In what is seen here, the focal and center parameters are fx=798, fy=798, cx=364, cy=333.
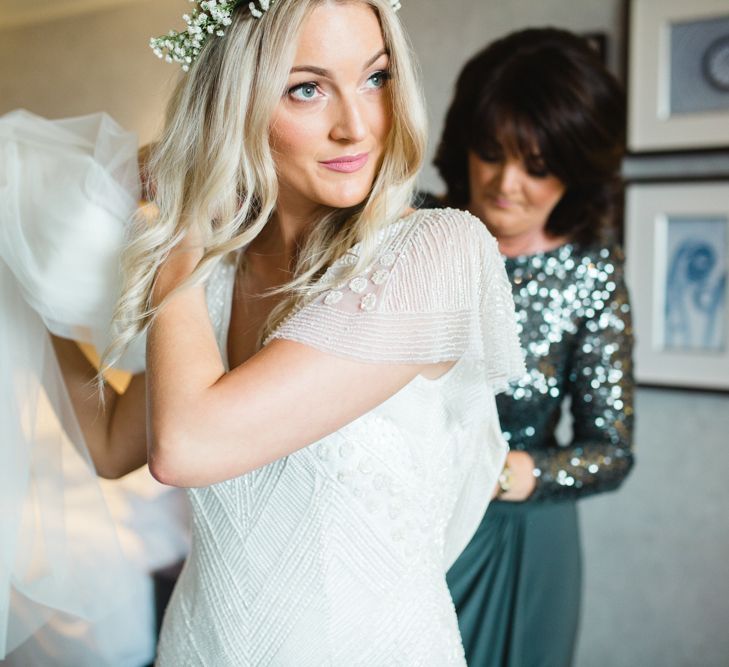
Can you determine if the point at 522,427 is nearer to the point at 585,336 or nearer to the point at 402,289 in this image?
the point at 585,336

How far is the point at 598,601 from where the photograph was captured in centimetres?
243

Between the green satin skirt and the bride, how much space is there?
0.46 m

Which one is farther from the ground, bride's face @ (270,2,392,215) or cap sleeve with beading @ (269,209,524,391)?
bride's face @ (270,2,392,215)

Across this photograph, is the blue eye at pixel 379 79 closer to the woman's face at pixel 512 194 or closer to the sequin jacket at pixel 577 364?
the woman's face at pixel 512 194

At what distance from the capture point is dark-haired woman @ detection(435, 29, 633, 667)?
4.89ft

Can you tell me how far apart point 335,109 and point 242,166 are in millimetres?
145

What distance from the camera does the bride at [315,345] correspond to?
0.83 m

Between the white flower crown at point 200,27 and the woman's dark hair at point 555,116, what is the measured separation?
0.58m

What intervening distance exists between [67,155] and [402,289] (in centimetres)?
55

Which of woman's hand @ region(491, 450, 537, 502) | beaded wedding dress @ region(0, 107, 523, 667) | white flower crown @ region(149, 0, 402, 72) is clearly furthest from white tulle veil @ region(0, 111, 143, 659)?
woman's hand @ region(491, 450, 537, 502)

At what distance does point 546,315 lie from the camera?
1572 mm

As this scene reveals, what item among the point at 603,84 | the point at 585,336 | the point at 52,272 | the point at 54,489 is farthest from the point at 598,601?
the point at 52,272

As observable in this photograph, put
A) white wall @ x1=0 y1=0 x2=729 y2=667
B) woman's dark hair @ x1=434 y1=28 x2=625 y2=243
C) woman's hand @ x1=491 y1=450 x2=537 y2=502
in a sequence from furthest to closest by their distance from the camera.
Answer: white wall @ x1=0 y1=0 x2=729 y2=667 < woman's dark hair @ x1=434 y1=28 x2=625 y2=243 < woman's hand @ x1=491 y1=450 x2=537 y2=502

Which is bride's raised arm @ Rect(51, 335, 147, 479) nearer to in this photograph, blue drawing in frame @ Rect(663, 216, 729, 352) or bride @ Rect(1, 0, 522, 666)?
bride @ Rect(1, 0, 522, 666)
